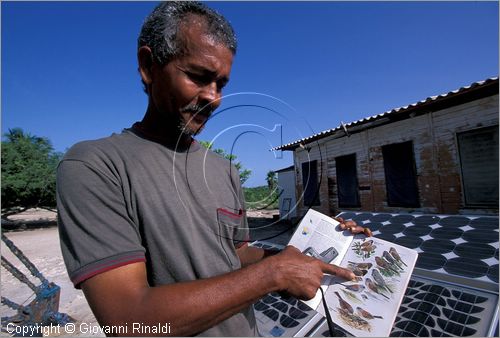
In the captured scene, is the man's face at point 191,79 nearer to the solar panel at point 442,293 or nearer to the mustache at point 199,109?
the mustache at point 199,109

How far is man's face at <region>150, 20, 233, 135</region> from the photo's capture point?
1.24 metres

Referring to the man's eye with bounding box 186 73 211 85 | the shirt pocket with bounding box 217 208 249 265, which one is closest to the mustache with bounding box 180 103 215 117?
the man's eye with bounding box 186 73 211 85

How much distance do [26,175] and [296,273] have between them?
69.8 feet

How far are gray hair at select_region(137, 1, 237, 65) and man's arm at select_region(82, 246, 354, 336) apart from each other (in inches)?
36.3

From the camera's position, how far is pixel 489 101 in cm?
667

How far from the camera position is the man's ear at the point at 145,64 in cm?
133

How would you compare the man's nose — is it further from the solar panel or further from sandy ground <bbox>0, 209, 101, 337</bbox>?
sandy ground <bbox>0, 209, 101, 337</bbox>

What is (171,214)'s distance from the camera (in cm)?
108

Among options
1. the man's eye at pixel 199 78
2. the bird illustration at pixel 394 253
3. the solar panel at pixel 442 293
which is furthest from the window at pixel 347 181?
the man's eye at pixel 199 78

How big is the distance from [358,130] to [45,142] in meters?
21.7

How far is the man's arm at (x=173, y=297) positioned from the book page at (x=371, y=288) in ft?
1.80

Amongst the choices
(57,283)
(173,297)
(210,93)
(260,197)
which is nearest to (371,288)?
(260,197)

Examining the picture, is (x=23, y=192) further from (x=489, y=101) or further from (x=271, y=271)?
(x=489, y=101)

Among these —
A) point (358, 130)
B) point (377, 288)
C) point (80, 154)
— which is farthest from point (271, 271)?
point (358, 130)
